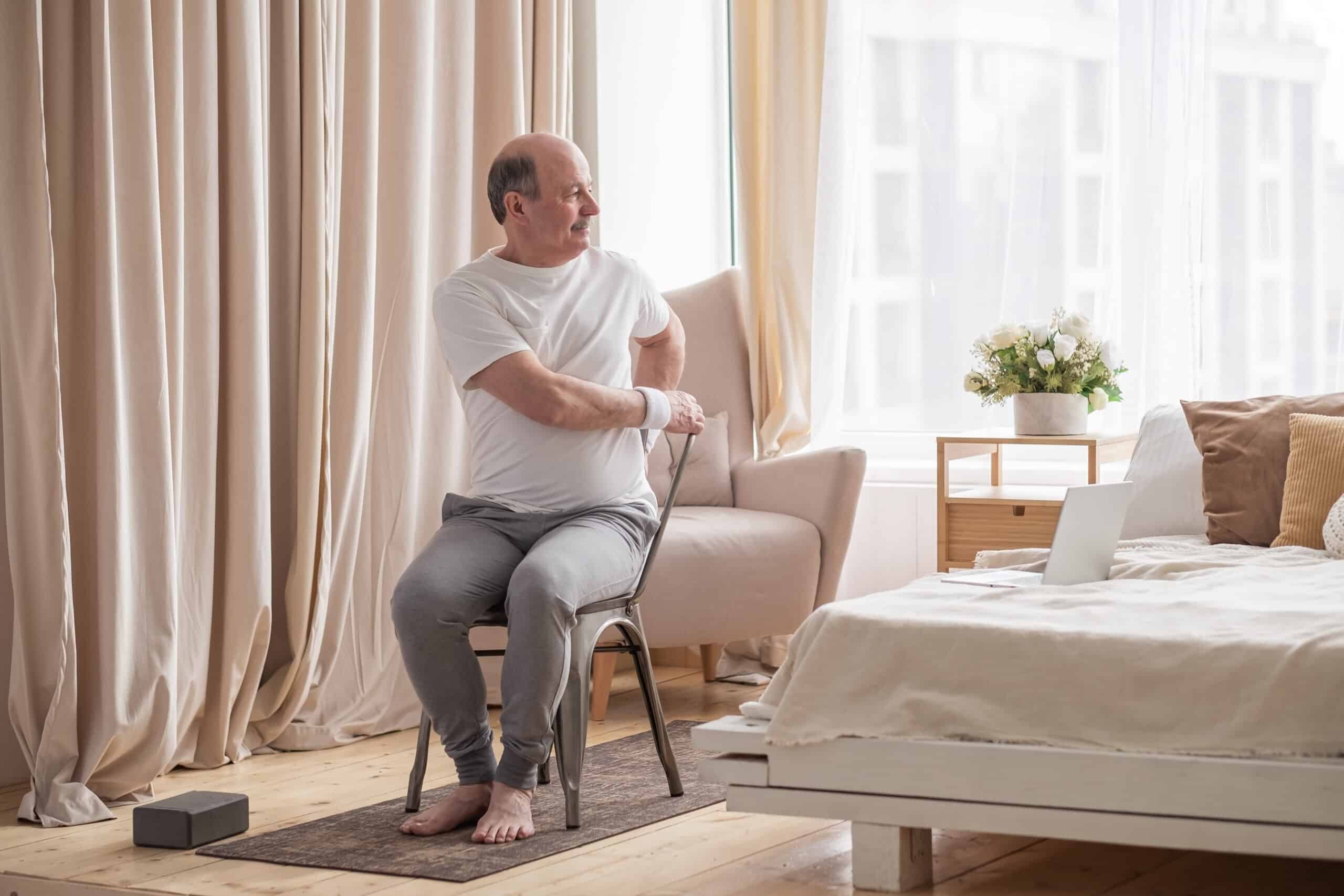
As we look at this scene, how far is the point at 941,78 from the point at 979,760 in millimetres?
2896

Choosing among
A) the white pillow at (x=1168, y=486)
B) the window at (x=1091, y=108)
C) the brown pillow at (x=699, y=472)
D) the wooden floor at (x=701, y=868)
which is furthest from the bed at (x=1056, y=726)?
the window at (x=1091, y=108)

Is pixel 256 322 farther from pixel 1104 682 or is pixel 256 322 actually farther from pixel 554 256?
pixel 1104 682

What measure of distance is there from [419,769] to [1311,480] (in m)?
1.76

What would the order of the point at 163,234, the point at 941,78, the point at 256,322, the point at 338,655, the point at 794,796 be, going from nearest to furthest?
1. the point at 794,796
2. the point at 163,234
3. the point at 256,322
4. the point at 338,655
5. the point at 941,78

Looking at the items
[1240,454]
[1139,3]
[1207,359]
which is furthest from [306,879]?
[1139,3]

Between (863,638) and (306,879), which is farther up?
(863,638)

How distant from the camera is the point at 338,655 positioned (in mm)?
3498

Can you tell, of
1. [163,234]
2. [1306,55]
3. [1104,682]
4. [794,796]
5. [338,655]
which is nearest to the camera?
[1104,682]

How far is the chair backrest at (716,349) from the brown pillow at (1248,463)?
4.32 feet

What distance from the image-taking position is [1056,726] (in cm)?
206

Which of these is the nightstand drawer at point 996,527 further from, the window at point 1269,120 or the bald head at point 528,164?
the bald head at point 528,164

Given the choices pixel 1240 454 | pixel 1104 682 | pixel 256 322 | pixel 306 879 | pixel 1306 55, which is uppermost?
pixel 1306 55

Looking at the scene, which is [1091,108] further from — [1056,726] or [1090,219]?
[1056,726]

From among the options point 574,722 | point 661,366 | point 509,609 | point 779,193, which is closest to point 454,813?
point 574,722
